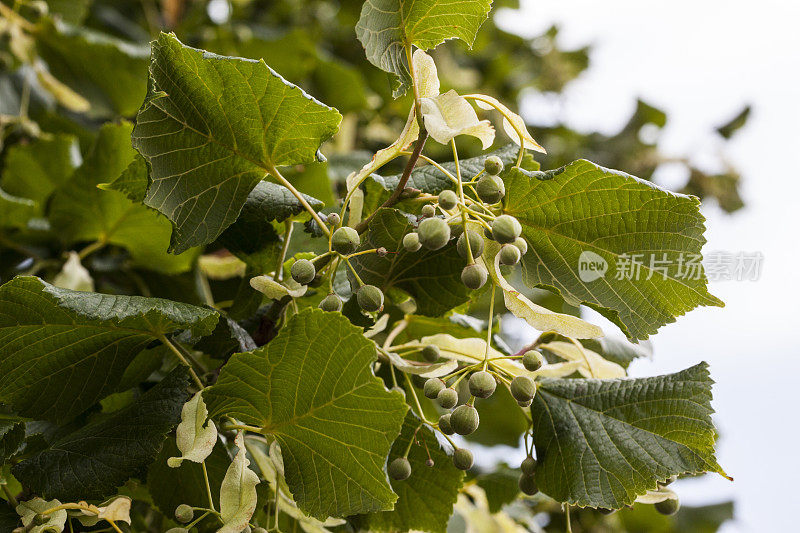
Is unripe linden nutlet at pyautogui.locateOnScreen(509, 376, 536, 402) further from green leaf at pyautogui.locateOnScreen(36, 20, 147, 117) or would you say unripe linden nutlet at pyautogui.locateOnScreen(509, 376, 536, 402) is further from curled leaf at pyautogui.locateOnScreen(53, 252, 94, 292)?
green leaf at pyautogui.locateOnScreen(36, 20, 147, 117)

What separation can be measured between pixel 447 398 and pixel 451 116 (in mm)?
253

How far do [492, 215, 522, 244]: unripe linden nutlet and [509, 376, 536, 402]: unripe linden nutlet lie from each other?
133 millimetres

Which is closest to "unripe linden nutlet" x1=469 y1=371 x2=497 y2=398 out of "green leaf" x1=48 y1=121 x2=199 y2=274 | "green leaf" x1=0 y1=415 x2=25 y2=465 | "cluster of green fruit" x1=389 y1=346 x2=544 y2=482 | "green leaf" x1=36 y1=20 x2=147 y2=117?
"cluster of green fruit" x1=389 y1=346 x2=544 y2=482

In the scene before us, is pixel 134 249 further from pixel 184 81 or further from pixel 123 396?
pixel 184 81

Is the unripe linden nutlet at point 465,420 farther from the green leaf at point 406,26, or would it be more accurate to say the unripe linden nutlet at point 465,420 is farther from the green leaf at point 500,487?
the green leaf at point 500,487

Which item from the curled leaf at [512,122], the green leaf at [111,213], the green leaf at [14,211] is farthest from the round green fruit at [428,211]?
the green leaf at [14,211]

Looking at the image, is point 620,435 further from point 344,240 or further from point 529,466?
point 344,240

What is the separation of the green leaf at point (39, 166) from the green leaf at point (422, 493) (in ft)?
2.64

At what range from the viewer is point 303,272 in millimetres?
646

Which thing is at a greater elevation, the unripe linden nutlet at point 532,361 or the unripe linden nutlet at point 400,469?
the unripe linden nutlet at point 532,361

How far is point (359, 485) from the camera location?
0.63m

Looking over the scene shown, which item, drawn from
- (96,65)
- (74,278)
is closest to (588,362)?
(74,278)

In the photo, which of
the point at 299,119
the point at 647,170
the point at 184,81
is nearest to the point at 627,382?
the point at 299,119

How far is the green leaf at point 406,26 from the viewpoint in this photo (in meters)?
0.68
